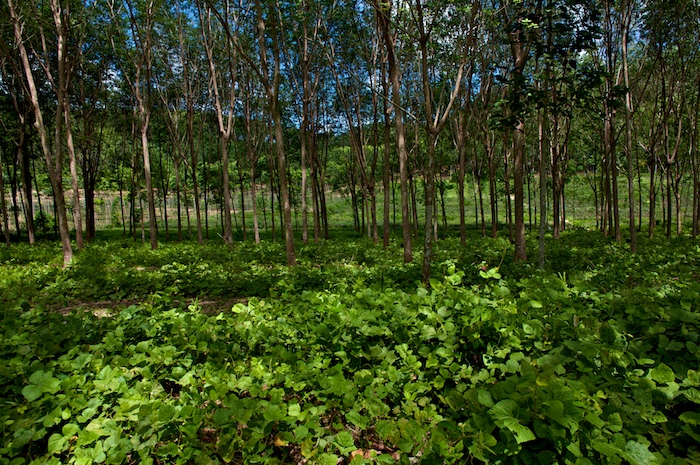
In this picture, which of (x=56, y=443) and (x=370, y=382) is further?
(x=370, y=382)

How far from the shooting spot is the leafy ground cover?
5.87 ft

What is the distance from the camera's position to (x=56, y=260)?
38.5 feet

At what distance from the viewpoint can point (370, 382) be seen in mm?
2393

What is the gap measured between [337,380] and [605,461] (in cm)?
139

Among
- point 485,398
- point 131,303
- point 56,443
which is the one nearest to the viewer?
point 485,398

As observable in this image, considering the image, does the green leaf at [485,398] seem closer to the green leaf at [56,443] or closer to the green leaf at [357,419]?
the green leaf at [357,419]

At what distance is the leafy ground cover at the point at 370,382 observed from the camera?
1.79 meters

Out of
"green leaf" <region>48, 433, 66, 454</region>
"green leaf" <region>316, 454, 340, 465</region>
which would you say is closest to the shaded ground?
"green leaf" <region>48, 433, 66, 454</region>

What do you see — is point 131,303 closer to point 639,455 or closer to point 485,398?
point 485,398

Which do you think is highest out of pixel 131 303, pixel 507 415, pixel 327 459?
pixel 507 415

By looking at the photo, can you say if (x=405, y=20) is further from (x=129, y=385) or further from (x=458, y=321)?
(x=129, y=385)

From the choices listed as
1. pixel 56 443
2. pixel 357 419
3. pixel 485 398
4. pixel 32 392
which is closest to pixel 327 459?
pixel 357 419

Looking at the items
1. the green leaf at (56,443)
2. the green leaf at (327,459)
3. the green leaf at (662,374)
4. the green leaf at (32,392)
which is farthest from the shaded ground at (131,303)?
the green leaf at (662,374)

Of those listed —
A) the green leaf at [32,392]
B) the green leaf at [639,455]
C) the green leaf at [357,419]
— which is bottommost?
the green leaf at [357,419]
